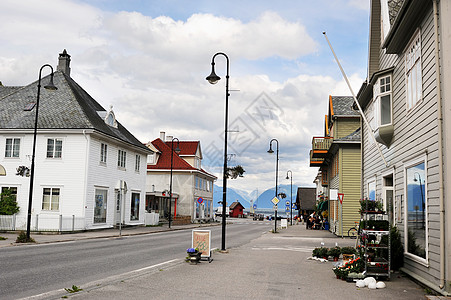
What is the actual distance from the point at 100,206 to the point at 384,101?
2241 cm

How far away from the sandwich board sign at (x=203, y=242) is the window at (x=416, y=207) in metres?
5.73

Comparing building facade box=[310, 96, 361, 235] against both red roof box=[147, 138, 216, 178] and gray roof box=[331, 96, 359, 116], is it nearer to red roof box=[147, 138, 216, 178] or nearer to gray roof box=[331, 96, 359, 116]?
gray roof box=[331, 96, 359, 116]

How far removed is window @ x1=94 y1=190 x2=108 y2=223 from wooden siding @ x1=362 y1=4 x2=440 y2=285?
70.1 ft

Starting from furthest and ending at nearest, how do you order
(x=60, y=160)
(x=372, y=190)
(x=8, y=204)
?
(x=60, y=160)
(x=8, y=204)
(x=372, y=190)

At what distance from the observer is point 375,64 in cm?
1720

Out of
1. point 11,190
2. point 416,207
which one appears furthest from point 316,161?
point 416,207

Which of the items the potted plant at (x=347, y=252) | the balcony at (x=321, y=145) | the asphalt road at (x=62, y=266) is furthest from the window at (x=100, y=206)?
the potted plant at (x=347, y=252)

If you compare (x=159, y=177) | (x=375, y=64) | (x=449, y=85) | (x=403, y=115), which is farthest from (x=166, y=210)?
(x=449, y=85)

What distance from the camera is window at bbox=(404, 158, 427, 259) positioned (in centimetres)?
1046

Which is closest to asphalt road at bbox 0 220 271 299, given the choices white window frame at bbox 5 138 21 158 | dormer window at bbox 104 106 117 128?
white window frame at bbox 5 138 21 158

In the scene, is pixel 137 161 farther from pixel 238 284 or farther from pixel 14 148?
pixel 238 284

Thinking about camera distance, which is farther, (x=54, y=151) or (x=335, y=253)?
(x=54, y=151)

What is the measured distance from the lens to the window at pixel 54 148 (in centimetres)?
2959

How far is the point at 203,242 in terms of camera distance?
46.4 feet
